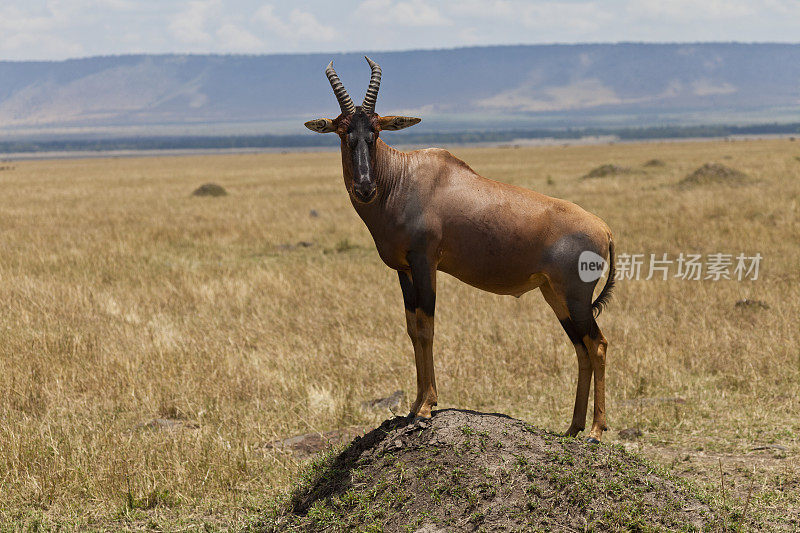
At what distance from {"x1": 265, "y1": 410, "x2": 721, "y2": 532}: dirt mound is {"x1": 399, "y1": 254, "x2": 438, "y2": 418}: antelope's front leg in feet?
0.90

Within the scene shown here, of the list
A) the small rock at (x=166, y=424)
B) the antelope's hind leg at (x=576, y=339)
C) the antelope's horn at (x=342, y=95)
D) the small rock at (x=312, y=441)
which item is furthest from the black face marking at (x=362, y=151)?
the small rock at (x=166, y=424)

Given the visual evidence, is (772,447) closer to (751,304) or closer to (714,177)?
(751,304)

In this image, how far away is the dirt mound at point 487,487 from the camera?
203 inches

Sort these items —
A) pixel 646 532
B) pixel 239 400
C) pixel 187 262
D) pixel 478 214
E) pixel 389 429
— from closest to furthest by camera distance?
pixel 646 532 → pixel 478 214 → pixel 389 429 → pixel 239 400 → pixel 187 262

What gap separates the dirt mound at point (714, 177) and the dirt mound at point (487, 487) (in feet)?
90.2

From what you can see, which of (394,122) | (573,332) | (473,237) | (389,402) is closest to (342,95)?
(394,122)

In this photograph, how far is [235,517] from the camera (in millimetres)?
6301

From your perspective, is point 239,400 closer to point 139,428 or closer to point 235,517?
point 139,428

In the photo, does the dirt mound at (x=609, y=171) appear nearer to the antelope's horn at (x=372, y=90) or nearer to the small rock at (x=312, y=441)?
the small rock at (x=312, y=441)

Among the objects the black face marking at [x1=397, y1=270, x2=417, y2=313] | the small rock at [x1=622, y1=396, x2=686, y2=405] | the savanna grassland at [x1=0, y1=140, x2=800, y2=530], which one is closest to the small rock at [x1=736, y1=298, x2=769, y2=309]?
the savanna grassland at [x1=0, y1=140, x2=800, y2=530]

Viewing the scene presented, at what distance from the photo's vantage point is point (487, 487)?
532 centimetres

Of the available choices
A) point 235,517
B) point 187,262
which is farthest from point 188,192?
point 235,517

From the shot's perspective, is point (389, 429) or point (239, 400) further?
point (239, 400)

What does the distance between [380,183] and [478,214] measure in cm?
72
